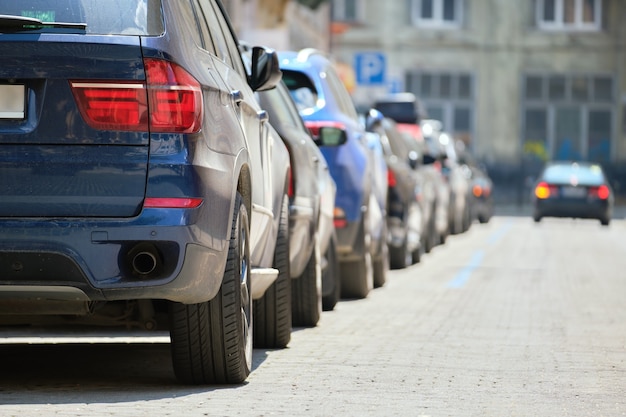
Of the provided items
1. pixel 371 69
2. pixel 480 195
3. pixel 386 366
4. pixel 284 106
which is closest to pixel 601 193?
pixel 480 195

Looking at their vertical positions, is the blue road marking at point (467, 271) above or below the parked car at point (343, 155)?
below

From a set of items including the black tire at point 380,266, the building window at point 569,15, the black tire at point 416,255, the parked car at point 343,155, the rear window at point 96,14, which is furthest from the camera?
the building window at point 569,15

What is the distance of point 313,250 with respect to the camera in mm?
11117

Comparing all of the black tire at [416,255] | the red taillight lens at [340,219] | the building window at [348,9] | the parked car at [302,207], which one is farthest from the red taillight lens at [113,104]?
the building window at [348,9]

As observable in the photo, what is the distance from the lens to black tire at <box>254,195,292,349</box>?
9.51 meters

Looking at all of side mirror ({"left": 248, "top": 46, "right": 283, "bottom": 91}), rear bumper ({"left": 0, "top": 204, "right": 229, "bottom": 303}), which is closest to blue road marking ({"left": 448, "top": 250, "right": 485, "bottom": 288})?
side mirror ({"left": 248, "top": 46, "right": 283, "bottom": 91})

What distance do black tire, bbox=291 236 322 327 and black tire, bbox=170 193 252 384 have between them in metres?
3.30

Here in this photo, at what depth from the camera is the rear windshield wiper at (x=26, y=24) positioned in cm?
711

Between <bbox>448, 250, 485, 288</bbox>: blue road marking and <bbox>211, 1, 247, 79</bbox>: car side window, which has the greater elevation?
<bbox>211, 1, 247, 79</bbox>: car side window

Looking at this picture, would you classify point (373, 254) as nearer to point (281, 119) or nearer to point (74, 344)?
point (281, 119)

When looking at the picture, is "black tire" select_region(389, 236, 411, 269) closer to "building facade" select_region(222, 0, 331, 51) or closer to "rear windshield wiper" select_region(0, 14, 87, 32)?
"rear windshield wiper" select_region(0, 14, 87, 32)

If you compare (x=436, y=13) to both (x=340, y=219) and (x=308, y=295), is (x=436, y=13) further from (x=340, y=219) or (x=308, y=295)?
(x=308, y=295)

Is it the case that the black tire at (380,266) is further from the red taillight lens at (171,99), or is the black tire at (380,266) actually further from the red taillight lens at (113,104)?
the red taillight lens at (113,104)

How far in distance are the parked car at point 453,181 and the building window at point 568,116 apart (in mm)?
37257
